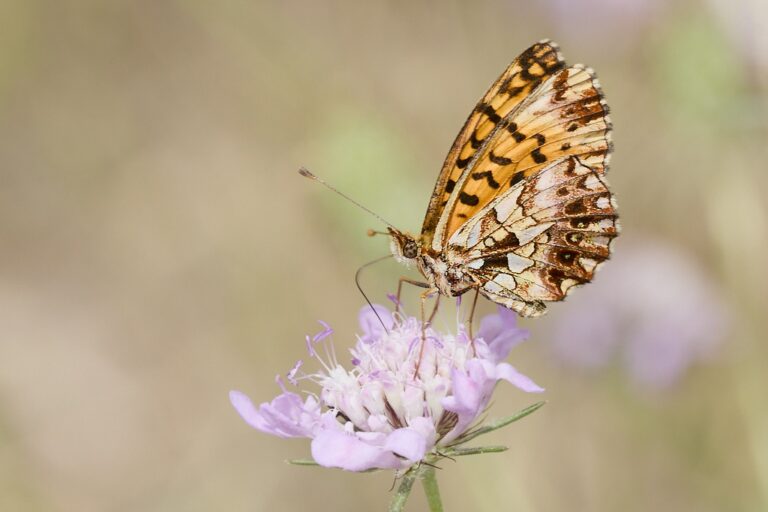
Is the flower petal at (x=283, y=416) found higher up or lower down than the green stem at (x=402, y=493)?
higher up

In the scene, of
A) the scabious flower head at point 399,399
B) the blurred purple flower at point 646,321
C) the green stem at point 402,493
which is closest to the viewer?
the green stem at point 402,493

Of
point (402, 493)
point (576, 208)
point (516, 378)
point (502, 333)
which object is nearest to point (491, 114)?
point (576, 208)

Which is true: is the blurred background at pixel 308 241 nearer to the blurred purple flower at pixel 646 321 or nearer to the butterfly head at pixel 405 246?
the blurred purple flower at pixel 646 321

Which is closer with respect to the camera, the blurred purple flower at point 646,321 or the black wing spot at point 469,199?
the black wing spot at point 469,199

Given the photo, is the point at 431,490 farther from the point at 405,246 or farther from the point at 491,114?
the point at 491,114

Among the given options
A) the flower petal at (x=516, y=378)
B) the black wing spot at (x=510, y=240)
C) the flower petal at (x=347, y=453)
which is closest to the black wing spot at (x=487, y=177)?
the black wing spot at (x=510, y=240)

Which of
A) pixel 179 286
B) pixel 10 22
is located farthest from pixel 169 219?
pixel 10 22

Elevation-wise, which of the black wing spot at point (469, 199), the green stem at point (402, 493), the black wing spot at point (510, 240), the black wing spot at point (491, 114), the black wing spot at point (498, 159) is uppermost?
the black wing spot at point (491, 114)
